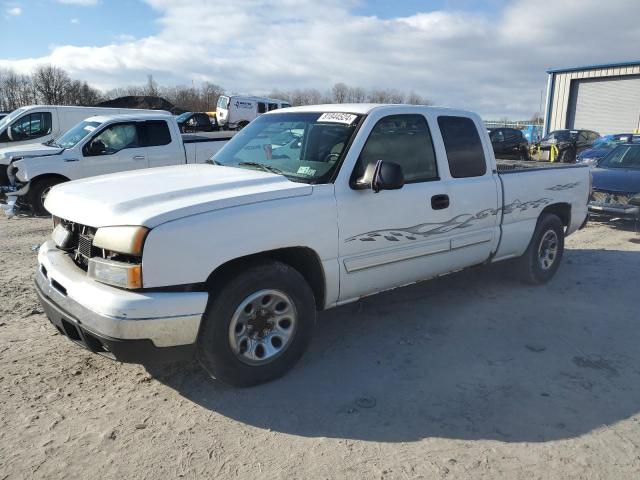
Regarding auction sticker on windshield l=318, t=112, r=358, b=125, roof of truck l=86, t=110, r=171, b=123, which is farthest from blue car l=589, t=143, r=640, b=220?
roof of truck l=86, t=110, r=171, b=123

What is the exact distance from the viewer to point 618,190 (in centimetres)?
897

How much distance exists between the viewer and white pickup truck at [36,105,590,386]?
2.90 meters

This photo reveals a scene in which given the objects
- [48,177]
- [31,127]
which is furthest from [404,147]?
[31,127]

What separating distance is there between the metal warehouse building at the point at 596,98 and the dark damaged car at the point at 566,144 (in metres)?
6.94

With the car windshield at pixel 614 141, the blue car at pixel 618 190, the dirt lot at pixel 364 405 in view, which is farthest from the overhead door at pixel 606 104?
the dirt lot at pixel 364 405

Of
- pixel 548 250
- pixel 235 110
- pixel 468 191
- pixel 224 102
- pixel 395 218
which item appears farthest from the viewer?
pixel 224 102

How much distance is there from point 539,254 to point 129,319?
460 centimetres

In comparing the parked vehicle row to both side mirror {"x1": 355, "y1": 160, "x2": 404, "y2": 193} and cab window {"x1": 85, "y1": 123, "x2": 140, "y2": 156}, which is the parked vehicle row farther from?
side mirror {"x1": 355, "y1": 160, "x2": 404, "y2": 193}

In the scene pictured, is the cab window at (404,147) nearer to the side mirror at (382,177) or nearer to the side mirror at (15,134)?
the side mirror at (382,177)

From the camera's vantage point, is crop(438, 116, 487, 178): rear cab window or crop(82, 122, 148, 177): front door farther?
crop(82, 122, 148, 177): front door

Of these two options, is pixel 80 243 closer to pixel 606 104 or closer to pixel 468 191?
pixel 468 191

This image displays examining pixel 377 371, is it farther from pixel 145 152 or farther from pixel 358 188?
pixel 145 152

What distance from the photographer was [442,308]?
198 inches

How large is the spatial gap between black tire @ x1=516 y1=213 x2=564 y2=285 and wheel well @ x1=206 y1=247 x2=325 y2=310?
2948mm
